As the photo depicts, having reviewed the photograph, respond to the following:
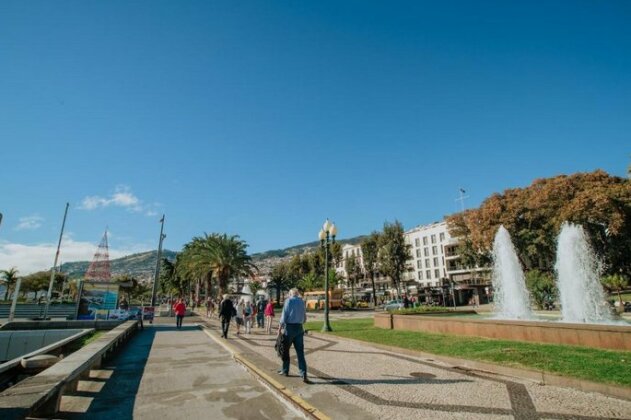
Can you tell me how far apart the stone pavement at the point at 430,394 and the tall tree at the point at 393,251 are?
47.2 metres

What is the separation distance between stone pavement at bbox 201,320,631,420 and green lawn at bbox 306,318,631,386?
0.58 m

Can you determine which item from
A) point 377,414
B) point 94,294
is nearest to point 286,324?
point 377,414

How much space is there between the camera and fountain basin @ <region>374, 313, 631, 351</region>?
8.07 meters

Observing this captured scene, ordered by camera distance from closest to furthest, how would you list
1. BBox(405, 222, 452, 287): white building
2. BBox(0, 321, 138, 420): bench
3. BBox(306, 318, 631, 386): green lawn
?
BBox(0, 321, 138, 420): bench < BBox(306, 318, 631, 386): green lawn < BBox(405, 222, 452, 287): white building

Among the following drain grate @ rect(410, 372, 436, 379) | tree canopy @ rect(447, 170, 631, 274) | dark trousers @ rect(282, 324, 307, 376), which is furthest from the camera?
tree canopy @ rect(447, 170, 631, 274)

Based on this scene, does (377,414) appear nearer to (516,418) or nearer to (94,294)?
(516,418)

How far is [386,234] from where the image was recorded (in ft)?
182

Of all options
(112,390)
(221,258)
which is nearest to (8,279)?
(221,258)

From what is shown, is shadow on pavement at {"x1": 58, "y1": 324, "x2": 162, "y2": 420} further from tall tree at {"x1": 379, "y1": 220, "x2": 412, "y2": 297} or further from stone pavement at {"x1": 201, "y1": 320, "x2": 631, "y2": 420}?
tall tree at {"x1": 379, "y1": 220, "x2": 412, "y2": 297}

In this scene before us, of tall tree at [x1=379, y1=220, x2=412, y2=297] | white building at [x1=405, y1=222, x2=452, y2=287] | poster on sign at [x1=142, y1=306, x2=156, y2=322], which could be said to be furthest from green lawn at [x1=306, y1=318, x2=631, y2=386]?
white building at [x1=405, y1=222, x2=452, y2=287]

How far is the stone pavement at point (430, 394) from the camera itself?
463cm

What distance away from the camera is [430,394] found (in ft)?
18.1

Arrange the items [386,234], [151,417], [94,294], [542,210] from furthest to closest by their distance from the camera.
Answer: [386,234]
[542,210]
[94,294]
[151,417]

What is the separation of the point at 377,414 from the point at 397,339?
7.23m
